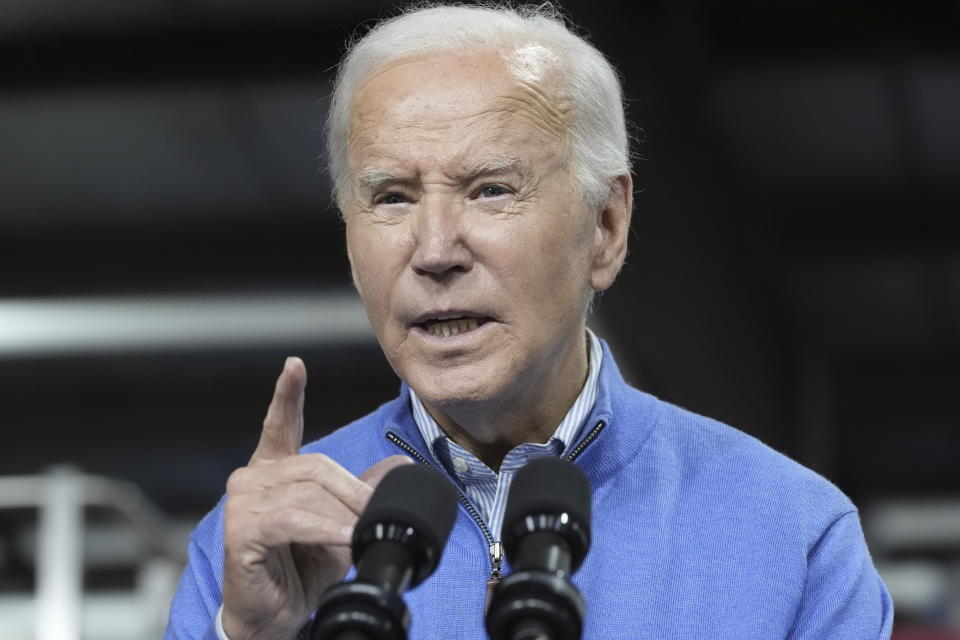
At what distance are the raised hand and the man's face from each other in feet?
0.75

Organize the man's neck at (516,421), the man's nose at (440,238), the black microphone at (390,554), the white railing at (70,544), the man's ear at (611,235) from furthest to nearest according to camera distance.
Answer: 1. the white railing at (70,544)
2. the man's ear at (611,235)
3. the man's neck at (516,421)
4. the man's nose at (440,238)
5. the black microphone at (390,554)

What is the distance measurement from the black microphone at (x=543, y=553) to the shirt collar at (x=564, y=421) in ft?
1.73

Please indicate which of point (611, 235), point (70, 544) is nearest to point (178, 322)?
point (70, 544)

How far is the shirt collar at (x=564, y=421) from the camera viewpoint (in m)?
1.68

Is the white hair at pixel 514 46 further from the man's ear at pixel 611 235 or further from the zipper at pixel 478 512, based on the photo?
the zipper at pixel 478 512

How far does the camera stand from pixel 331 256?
823 cm

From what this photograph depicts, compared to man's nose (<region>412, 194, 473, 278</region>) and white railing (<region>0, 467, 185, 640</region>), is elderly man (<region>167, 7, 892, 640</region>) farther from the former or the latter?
white railing (<region>0, 467, 185, 640</region>)

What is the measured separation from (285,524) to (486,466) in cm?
43

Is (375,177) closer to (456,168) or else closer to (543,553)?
(456,168)

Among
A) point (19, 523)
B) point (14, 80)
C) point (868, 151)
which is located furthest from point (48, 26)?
point (19, 523)

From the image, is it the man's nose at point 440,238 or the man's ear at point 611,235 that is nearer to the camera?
the man's nose at point 440,238

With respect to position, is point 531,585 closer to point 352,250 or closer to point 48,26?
point 352,250

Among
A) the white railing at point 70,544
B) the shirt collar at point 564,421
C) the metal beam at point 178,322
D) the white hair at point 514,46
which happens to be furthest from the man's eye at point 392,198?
the metal beam at point 178,322

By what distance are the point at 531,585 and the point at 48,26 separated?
5.16m
